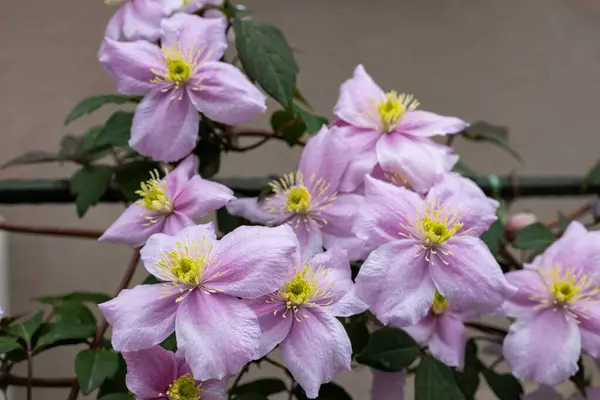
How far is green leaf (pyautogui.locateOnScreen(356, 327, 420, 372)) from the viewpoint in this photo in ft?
1.39

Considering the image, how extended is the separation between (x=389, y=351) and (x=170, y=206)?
0.19 metres

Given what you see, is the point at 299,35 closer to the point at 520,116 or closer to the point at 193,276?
the point at 520,116

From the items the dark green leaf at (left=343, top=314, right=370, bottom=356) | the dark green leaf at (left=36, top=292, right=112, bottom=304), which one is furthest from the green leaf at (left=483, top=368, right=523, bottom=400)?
the dark green leaf at (left=36, top=292, right=112, bottom=304)

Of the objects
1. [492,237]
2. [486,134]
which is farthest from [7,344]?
[486,134]

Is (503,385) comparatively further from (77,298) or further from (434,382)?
(77,298)

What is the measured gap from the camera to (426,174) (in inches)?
15.3

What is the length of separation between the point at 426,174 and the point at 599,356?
17 centimetres

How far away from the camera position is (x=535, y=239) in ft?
1.62

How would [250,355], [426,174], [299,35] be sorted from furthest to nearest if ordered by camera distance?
[299,35], [426,174], [250,355]

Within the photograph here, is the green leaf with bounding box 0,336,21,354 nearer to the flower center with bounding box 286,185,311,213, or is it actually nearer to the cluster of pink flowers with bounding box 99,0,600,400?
the cluster of pink flowers with bounding box 99,0,600,400

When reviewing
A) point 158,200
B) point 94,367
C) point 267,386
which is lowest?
point 267,386

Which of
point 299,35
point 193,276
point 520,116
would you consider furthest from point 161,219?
point 520,116

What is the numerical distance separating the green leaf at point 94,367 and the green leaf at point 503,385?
295mm

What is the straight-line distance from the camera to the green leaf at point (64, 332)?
0.43 m
